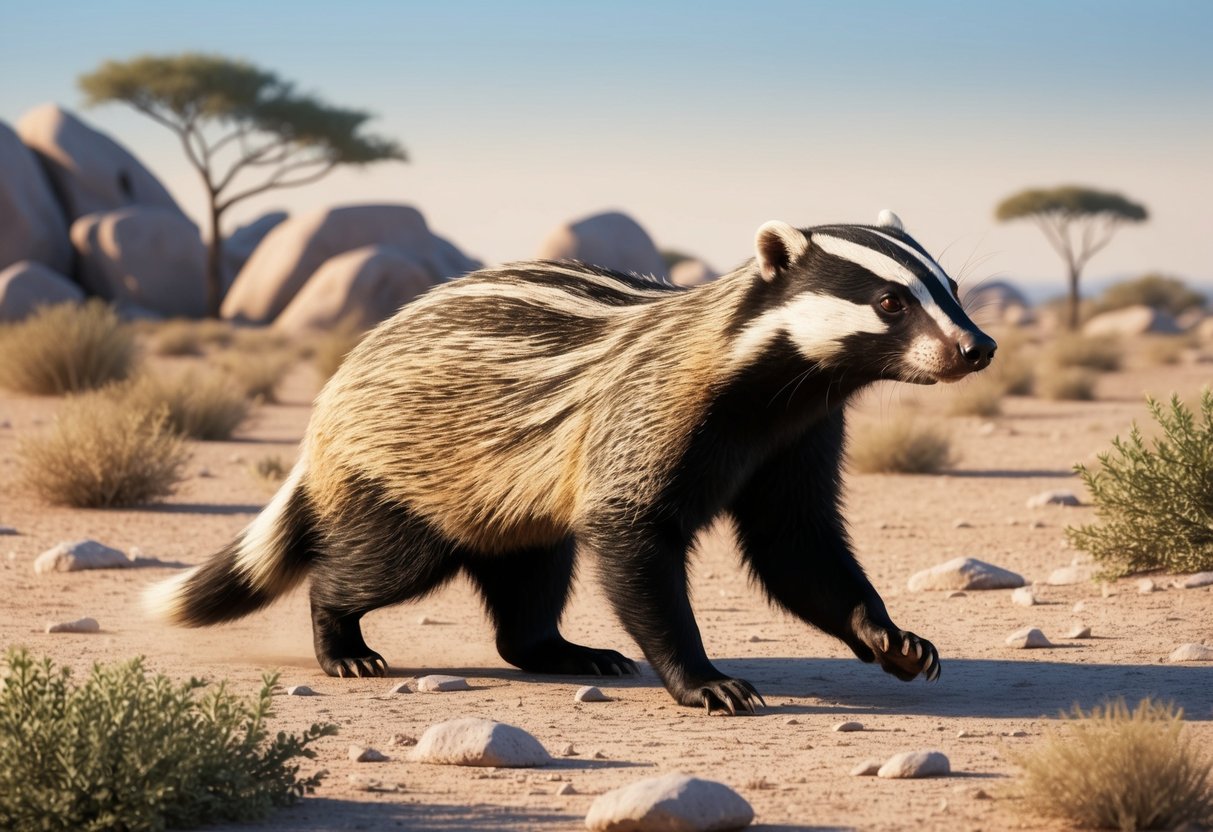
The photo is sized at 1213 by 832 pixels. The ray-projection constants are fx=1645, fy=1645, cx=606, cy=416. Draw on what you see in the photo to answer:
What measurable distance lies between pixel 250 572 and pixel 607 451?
184cm

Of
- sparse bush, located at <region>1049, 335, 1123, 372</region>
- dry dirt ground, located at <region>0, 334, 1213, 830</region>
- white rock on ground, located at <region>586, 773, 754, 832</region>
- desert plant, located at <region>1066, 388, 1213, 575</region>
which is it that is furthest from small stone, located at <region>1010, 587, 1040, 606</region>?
sparse bush, located at <region>1049, 335, 1123, 372</region>

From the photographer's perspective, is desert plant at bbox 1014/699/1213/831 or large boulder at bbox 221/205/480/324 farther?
large boulder at bbox 221/205/480/324

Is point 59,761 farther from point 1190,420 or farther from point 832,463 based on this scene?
point 1190,420

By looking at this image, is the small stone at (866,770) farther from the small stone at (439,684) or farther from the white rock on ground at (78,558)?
the white rock on ground at (78,558)

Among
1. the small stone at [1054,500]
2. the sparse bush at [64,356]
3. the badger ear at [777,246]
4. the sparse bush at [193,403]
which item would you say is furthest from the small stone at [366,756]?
the sparse bush at [64,356]

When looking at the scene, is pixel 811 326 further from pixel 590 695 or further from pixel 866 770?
pixel 590 695

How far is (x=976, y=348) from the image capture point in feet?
16.9

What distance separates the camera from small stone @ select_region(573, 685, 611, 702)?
602 cm

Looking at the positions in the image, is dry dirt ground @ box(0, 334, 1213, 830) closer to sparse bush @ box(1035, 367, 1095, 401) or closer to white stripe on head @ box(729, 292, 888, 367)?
white stripe on head @ box(729, 292, 888, 367)

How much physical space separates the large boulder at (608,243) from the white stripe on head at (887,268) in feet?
111

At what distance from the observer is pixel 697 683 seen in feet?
18.6

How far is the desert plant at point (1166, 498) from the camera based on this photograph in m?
8.20

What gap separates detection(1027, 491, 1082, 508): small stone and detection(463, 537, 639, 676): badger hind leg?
5931 millimetres

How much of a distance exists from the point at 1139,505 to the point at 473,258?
37943mm
